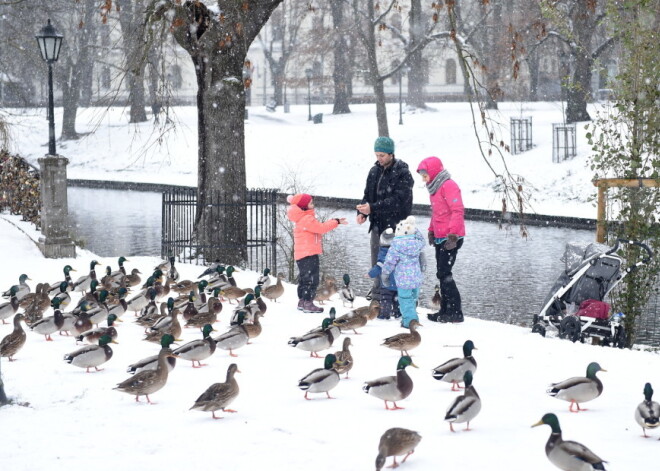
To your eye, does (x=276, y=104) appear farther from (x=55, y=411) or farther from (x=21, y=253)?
(x=55, y=411)

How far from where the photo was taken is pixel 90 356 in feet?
30.1

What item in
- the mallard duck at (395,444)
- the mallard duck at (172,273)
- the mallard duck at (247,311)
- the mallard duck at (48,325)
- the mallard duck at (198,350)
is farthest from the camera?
the mallard duck at (172,273)

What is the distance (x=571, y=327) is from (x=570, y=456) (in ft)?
17.3

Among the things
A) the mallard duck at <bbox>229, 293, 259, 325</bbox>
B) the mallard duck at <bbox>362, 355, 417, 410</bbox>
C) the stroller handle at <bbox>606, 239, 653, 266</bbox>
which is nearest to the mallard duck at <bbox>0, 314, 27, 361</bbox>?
the mallard duck at <bbox>229, 293, 259, 325</bbox>

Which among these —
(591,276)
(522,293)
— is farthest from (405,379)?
(522,293)

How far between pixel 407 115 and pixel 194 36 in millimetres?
43719

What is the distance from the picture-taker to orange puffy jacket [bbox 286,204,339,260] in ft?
39.9

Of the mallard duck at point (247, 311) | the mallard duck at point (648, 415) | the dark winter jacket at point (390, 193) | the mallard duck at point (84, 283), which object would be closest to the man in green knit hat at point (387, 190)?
the dark winter jacket at point (390, 193)

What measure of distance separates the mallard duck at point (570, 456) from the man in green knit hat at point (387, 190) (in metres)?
5.69

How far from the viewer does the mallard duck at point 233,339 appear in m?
9.92

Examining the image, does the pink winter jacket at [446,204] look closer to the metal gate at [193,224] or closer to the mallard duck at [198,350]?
the mallard duck at [198,350]

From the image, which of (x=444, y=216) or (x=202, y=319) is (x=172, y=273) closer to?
(x=202, y=319)

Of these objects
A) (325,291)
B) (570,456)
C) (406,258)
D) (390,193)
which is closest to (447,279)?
(406,258)

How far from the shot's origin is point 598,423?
7641mm
